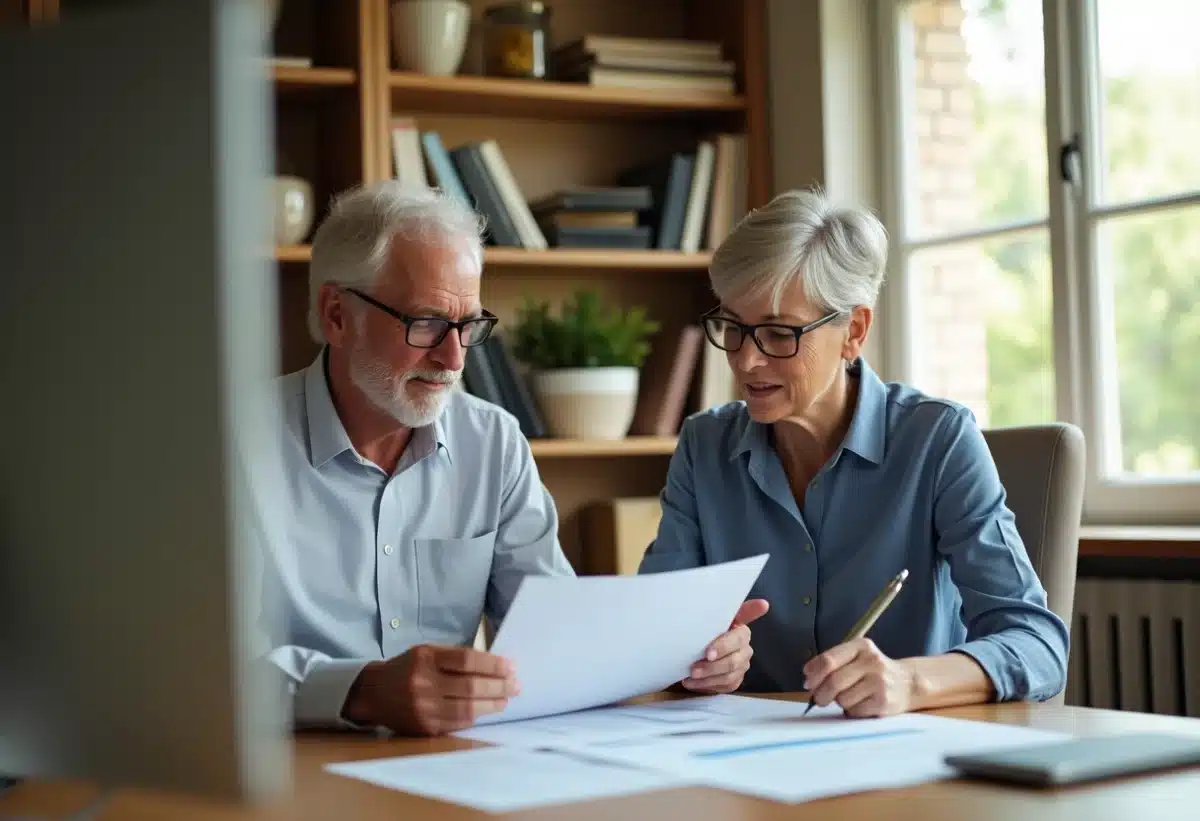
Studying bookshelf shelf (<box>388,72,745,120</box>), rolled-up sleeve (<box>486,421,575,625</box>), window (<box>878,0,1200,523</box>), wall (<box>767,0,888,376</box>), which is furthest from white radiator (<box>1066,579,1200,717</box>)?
bookshelf shelf (<box>388,72,745,120</box>)

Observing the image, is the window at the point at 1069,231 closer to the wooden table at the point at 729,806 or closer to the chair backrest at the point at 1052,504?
the chair backrest at the point at 1052,504

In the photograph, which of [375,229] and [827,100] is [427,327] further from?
[827,100]

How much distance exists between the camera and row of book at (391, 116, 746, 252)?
325 cm

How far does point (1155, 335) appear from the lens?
2859 mm

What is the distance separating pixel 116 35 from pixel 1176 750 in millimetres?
958

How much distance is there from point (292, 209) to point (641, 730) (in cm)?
197

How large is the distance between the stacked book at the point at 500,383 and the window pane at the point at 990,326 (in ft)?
3.04

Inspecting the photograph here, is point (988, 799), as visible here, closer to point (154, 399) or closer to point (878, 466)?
point (154, 399)

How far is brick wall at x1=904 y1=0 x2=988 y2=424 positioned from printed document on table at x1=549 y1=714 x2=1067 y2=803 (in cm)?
198

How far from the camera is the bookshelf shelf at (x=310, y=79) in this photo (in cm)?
307

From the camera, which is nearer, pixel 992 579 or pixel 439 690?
pixel 439 690

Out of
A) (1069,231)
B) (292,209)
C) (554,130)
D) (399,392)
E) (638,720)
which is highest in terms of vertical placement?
(554,130)

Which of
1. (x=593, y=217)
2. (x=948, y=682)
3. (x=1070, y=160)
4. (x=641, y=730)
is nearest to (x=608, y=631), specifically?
(x=641, y=730)

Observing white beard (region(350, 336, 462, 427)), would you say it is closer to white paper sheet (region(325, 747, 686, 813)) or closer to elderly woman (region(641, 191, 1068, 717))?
elderly woman (region(641, 191, 1068, 717))
